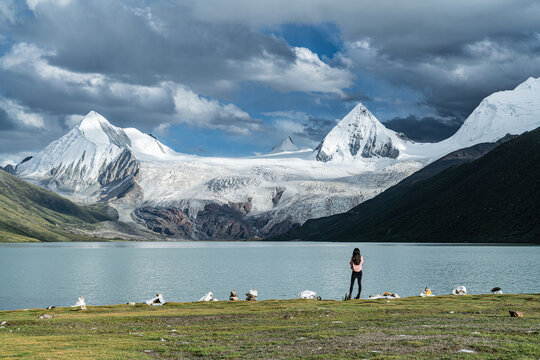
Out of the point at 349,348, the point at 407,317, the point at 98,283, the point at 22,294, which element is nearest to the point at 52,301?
the point at 22,294

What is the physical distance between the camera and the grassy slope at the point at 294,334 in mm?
24797

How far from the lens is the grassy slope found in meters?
24.8

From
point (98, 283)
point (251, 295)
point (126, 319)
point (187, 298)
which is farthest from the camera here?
point (98, 283)

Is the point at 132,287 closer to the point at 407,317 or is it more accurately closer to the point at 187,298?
the point at 187,298

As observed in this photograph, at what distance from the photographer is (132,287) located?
102 metres

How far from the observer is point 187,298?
8275 centimetres

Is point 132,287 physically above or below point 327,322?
below

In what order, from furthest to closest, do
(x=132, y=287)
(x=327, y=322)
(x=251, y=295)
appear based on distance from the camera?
(x=132, y=287), (x=251, y=295), (x=327, y=322)

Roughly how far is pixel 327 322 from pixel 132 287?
235ft

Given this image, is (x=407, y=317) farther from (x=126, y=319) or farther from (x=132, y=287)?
(x=132, y=287)

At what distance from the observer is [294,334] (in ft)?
102

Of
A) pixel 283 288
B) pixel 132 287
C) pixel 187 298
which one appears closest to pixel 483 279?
pixel 283 288

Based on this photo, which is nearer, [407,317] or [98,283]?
[407,317]

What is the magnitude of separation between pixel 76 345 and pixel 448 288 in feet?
222
